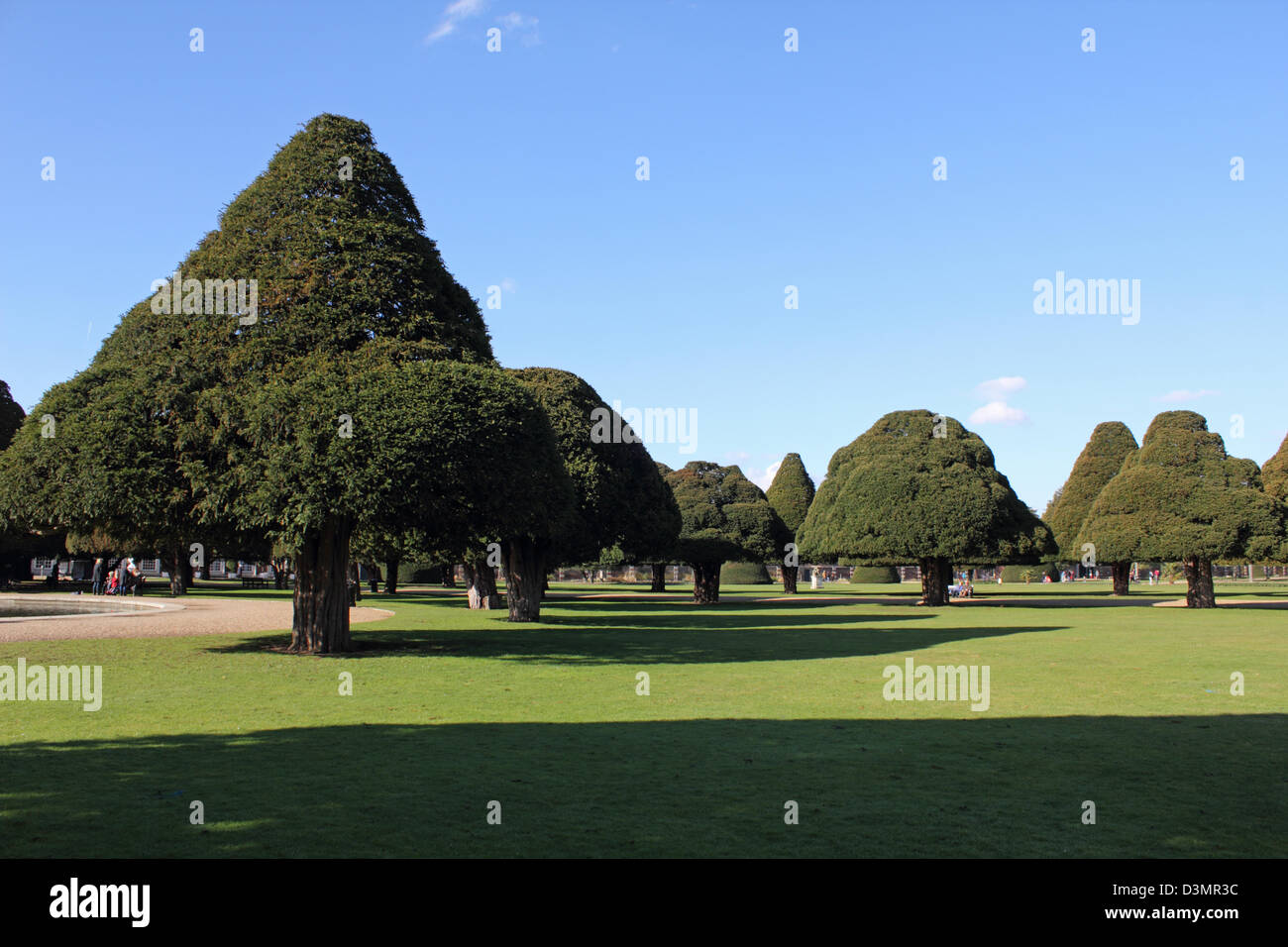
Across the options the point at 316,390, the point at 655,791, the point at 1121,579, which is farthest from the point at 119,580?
the point at 1121,579

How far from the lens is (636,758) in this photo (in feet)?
30.5

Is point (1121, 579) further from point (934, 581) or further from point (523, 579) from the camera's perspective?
point (523, 579)

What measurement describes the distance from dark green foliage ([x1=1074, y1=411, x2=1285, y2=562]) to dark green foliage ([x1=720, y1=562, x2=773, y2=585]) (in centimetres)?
4160

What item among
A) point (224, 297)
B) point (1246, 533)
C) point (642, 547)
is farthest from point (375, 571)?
point (1246, 533)

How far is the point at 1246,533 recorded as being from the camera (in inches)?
1602

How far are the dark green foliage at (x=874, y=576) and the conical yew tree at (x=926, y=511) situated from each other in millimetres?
46131

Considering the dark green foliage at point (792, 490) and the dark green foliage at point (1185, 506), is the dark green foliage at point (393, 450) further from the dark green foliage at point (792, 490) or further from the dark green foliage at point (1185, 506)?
the dark green foliage at point (792, 490)

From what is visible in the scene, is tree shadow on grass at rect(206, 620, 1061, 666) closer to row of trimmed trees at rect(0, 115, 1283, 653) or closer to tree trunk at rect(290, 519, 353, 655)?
tree trunk at rect(290, 519, 353, 655)

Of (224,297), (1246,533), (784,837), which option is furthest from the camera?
(1246,533)

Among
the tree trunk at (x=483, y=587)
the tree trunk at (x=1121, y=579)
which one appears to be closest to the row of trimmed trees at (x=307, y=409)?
the tree trunk at (x=483, y=587)

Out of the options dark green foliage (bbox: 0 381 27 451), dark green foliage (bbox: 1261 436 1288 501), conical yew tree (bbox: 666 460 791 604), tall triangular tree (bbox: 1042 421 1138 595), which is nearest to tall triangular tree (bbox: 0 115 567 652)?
conical yew tree (bbox: 666 460 791 604)
